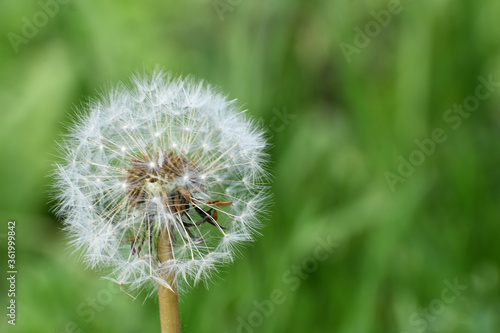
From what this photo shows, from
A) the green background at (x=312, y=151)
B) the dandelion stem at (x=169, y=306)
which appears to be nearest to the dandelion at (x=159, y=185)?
the dandelion stem at (x=169, y=306)

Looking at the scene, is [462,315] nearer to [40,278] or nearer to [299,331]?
[299,331]

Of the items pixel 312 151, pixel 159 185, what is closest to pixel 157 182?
pixel 159 185

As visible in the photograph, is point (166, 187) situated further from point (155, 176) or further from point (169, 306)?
point (169, 306)

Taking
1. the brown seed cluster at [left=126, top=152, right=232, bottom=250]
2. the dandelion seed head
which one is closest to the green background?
the dandelion seed head

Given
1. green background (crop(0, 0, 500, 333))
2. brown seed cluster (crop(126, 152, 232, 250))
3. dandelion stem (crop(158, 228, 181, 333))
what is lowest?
dandelion stem (crop(158, 228, 181, 333))

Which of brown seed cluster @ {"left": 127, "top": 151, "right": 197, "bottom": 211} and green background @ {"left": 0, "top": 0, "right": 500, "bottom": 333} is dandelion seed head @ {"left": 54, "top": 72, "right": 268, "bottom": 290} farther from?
green background @ {"left": 0, "top": 0, "right": 500, "bottom": 333}

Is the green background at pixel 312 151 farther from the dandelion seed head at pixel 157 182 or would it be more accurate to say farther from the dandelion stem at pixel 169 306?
the dandelion stem at pixel 169 306
